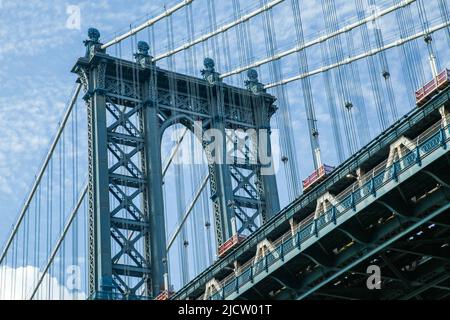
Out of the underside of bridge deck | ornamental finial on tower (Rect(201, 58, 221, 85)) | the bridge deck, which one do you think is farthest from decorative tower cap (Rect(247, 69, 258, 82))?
the underside of bridge deck

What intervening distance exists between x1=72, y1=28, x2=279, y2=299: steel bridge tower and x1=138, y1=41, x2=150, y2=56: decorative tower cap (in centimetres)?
7

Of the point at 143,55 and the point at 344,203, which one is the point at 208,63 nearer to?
the point at 143,55

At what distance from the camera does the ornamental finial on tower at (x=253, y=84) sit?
7681 cm

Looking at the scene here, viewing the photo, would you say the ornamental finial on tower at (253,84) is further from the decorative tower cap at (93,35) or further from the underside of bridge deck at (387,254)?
the underside of bridge deck at (387,254)

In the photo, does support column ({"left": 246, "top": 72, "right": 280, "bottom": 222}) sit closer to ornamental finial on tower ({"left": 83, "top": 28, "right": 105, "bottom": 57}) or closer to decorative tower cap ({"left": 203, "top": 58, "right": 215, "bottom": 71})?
decorative tower cap ({"left": 203, "top": 58, "right": 215, "bottom": 71})

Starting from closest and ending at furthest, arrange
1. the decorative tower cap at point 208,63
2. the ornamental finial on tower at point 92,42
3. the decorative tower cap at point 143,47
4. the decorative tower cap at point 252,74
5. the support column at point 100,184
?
the support column at point 100,184, the ornamental finial on tower at point 92,42, the decorative tower cap at point 143,47, the decorative tower cap at point 208,63, the decorative tower cap at point 252,74

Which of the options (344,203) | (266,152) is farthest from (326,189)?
(266,152)

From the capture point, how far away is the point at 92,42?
72.7m

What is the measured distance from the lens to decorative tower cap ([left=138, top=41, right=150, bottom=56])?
73.8 meters

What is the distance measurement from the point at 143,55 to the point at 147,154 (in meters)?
7.15

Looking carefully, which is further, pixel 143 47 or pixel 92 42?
pixel 143 47

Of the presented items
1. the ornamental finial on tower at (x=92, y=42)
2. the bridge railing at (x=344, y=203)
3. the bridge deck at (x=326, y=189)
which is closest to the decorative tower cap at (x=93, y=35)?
the ornamental finial on tower at (x=92, y=42)
